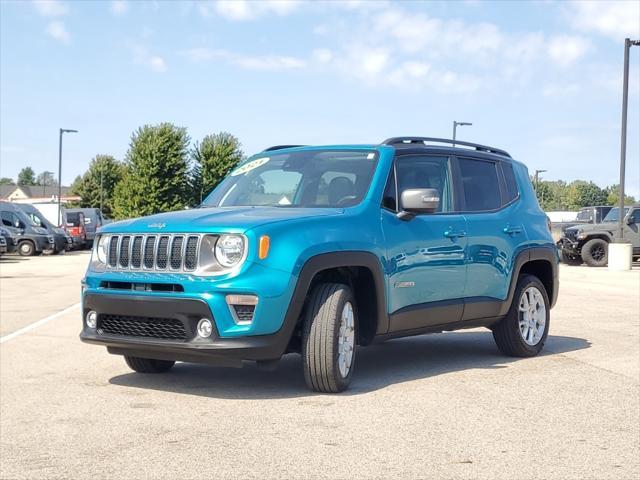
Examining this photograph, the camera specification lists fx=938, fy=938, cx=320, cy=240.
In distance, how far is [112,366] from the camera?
306 inches

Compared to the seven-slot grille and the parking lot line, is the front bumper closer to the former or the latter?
the parking lot line

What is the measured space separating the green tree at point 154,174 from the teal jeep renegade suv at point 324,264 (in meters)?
73.8

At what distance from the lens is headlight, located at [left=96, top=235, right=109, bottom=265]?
6.54 m

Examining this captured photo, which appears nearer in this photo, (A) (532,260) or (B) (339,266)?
(B) (339,266)

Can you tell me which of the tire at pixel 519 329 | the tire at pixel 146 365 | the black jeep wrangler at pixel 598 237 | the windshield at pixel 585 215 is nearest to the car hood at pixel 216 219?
the tire at pixel 146 365

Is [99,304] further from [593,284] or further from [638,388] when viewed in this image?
[593,284]

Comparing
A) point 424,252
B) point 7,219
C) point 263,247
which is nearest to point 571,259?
point 7,219

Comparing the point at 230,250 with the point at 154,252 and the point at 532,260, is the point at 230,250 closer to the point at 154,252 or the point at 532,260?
the point at 154,252

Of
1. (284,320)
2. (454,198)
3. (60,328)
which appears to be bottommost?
(60,328)

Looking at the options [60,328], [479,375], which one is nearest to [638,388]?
[479,375]

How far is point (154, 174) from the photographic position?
8288 cm

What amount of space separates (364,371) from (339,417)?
5.98 feet

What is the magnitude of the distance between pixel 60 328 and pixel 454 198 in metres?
5.48

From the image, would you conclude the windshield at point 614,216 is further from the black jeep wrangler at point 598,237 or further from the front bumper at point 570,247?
the front bumper at point 570,247
